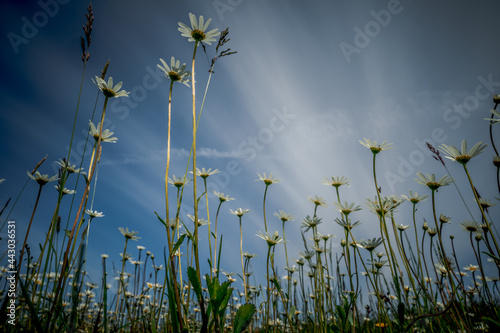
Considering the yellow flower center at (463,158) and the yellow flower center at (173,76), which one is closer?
the yellow flower center at (173,76)

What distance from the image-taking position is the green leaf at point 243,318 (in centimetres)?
118

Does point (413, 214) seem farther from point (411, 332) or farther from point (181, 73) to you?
point (181, 73)

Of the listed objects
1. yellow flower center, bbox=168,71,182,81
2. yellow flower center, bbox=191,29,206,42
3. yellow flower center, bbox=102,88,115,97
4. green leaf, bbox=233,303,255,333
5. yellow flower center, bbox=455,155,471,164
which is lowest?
green leaf, bbox=233,303,255,333

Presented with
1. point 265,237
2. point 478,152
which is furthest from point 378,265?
point 478,152

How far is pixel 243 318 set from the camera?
1200 mm

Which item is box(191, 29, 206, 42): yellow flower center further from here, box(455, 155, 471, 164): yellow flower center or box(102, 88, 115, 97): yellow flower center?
box(455, 155, 471, 164): yellow flower center

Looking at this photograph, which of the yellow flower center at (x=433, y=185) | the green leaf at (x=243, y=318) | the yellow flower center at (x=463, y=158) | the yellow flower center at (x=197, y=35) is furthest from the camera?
the yellow flower center at (x=433, y=185)

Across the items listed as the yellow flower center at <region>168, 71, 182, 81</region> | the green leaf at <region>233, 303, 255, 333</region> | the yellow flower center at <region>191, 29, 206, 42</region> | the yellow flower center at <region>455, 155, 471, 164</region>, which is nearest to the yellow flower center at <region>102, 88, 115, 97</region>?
the yellow flower center at <region>168, 71, 182, 81</region>

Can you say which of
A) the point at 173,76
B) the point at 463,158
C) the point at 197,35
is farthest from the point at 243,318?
the point at 463,158

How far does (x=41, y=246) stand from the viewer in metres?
1.63

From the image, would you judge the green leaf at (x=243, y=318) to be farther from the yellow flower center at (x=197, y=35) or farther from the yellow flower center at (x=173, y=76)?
the yellow flower center at (x=197, y=35)

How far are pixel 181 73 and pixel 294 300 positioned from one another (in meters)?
3.45

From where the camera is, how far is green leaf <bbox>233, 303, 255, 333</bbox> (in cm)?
118

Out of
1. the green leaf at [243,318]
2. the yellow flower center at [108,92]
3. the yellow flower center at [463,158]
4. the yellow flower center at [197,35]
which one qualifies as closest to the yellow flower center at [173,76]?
the yellow flower center at [197,35]
